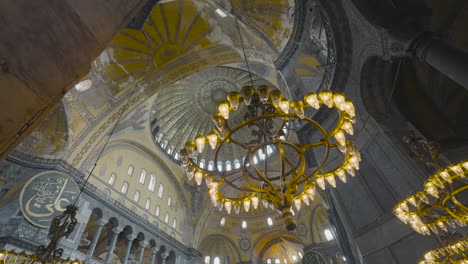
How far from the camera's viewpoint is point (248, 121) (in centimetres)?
346

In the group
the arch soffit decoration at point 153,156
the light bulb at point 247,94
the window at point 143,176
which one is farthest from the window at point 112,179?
the light bulb at point 247,94

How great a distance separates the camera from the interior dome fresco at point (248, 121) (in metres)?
1.60

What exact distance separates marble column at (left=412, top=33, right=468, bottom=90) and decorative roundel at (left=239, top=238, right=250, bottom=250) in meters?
16.8

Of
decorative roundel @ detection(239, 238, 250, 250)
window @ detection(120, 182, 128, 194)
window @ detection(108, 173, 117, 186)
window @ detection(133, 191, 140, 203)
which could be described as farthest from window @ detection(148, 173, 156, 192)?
decorative roundel @ detection(239, 238, 250, 250)

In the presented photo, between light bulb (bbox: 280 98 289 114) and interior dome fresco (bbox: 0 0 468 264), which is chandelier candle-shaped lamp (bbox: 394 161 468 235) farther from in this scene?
light bulb (bbox: 280 98 289 114)

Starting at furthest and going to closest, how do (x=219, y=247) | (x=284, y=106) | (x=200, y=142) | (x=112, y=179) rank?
(x=219, y=247) → (x=112, y=179) → (x=200, y=142) → (x=284, y=106)

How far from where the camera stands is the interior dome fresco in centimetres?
160

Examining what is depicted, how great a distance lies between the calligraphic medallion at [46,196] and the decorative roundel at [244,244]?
42.1ft

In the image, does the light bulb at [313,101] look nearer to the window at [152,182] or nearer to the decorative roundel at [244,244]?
the window at [152,182]

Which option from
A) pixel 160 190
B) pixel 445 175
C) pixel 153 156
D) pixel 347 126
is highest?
pixel 153 156

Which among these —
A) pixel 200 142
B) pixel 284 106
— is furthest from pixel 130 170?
pixel 284 106

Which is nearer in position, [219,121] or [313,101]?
[313,101]

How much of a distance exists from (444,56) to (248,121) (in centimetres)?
289

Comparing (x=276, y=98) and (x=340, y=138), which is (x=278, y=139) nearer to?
(x=276, y=98)
